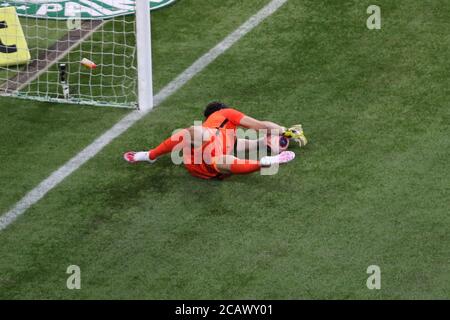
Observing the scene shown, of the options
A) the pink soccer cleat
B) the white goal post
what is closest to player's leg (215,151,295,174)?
the pink soccer cleat

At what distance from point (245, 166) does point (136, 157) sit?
4.21 ft

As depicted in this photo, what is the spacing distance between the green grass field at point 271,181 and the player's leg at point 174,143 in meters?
0.12

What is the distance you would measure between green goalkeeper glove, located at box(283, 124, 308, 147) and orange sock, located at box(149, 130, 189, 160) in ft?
3.76

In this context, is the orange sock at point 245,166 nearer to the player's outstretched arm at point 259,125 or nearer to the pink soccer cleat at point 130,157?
the player's outstretched arm at point 259,125

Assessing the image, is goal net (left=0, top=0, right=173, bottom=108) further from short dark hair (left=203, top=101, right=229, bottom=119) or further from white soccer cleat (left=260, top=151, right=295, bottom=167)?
white soccer cleat (left=260, top=151, right=295, bottom=167)

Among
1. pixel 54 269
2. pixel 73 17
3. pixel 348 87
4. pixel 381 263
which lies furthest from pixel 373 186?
pixel 73 17

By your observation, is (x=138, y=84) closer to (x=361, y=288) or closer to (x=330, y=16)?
(x=330, y=16)

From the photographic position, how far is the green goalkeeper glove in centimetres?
1262

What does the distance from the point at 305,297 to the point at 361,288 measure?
494 mm

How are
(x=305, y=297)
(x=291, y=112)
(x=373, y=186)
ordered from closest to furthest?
1. (x=305, y=297)
2. (x=373, y=186)
3. (x=291, y=112)

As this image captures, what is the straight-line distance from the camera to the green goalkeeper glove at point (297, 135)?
1262 cm

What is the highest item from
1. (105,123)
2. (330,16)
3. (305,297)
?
(330,16)

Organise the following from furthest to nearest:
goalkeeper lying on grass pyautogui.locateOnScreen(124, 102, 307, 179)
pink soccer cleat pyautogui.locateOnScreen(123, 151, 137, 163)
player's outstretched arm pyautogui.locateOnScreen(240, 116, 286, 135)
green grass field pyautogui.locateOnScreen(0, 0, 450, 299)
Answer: pink soccer cleat pyautogui.locateOnScreen(123, 151, 137, 163) → player's outstretched arm pyautogui.locateOnScreen(240, 116, 286, 135) → goalkeeper lying on grass pyautogui.locateOnScreen(124, 102, 307, 179) → green grass field pyautogui.locateOnScreen(0, 0, 450, 299)

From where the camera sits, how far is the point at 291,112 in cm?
1349
